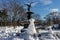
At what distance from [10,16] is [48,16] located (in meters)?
25.3

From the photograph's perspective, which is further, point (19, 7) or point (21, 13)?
point (21, 13)

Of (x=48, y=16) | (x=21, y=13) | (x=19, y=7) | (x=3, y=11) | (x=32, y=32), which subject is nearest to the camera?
(x=32, y=32)

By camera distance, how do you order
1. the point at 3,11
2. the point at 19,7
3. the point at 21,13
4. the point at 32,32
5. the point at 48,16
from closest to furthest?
the point at 32,32 < the point at 3,11 < the point at 19,7 < the point at 21,13 < the point at 48,16

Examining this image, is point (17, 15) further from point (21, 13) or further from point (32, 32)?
point (32, 32)

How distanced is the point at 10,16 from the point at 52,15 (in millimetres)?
26874

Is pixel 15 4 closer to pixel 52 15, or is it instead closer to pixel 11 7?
pixel 11 7

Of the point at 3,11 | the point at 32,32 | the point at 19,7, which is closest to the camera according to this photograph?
the point at 32,32

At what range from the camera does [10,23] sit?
36.6 m

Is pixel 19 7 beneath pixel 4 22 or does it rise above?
above

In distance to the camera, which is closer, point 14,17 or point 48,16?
point 14,17

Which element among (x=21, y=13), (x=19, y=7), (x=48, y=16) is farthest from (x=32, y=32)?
(x=48, y=16)

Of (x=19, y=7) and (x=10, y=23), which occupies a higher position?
(x=19, y=7)

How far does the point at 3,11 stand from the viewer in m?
36.4

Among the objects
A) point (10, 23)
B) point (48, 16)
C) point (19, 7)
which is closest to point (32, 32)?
point (10, 23)
